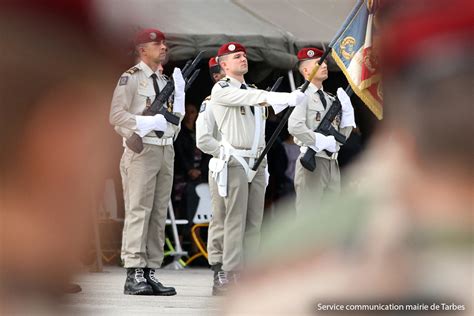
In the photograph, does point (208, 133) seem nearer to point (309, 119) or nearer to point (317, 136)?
point (317, 136)

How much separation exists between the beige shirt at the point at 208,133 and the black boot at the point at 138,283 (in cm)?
104

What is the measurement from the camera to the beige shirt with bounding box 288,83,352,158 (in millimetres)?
10133

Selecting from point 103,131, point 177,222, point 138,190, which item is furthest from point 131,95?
point 103,131

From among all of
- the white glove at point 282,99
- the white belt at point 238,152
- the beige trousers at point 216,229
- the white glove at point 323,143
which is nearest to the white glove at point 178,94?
the white belt at point 238,152

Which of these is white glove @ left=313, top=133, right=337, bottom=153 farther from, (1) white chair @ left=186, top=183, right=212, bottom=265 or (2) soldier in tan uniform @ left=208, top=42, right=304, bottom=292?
(1) white chair @ left=186, top=183, right=212, bottom=265

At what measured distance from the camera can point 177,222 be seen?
12.7m

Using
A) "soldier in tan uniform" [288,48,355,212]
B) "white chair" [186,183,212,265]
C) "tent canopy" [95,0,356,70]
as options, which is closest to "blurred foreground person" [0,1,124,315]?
"soldier in tan uniform" [288,48,355,212]

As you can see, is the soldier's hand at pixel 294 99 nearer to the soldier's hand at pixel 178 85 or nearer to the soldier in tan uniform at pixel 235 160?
the soldier in tan uniform at pixel 235 160

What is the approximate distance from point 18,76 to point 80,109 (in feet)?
0.32

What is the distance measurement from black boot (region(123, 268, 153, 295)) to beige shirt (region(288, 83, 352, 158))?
2.19 metres

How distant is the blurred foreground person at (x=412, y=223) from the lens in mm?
1345

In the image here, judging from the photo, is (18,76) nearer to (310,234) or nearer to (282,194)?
(310,234)

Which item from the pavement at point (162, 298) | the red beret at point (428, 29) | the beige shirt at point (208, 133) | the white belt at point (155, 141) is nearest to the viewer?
the red beret at point (428, 29)

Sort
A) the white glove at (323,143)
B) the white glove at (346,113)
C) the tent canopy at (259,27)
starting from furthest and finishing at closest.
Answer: the tent canopy at (259,27) < the white glove at (346,113) < the white glove at (323,143)
